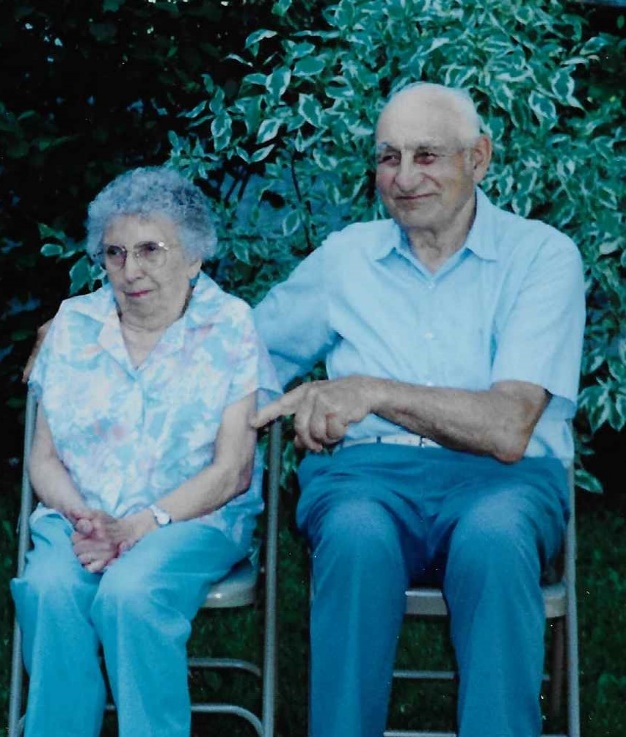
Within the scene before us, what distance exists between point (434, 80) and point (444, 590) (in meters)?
2.12

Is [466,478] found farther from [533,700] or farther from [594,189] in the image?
[594,189]

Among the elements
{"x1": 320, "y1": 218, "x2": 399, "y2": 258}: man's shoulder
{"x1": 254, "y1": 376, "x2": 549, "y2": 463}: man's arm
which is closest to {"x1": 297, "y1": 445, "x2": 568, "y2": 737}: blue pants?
{"x1": 254, "y1": 376, "x2": 549, "y2": 463}: man's arm

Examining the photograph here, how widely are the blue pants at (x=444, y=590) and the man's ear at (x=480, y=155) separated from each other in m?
0.85

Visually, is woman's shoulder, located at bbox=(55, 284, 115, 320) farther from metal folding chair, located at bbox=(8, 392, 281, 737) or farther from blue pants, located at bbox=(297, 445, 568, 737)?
blue pants, located at bbox=(297, 445, 568, 737)

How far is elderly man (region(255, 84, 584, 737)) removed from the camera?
3.02 metres

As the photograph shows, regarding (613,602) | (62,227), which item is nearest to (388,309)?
(613,602)

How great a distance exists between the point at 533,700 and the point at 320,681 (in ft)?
1.49

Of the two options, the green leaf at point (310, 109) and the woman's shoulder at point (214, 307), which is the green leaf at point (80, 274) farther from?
the woman's shoulder at point (214, 307)

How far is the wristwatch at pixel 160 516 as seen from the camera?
329 centimetres

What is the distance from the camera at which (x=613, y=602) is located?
504 cm

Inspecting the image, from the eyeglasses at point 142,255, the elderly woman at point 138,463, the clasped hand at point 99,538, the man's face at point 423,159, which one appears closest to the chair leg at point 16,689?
the elderly woman at point 138,463

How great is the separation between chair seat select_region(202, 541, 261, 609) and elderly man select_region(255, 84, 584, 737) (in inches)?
7.3

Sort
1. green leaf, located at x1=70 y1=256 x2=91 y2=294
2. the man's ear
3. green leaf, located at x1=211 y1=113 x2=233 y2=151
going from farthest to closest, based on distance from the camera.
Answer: green leaf, located at x1=70 y1=256 x2=91 y2=294 < green leaf, located at x1=211 y1=113 x2=233 y2=151 < the man's ear

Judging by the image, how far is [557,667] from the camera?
3.89 meters
